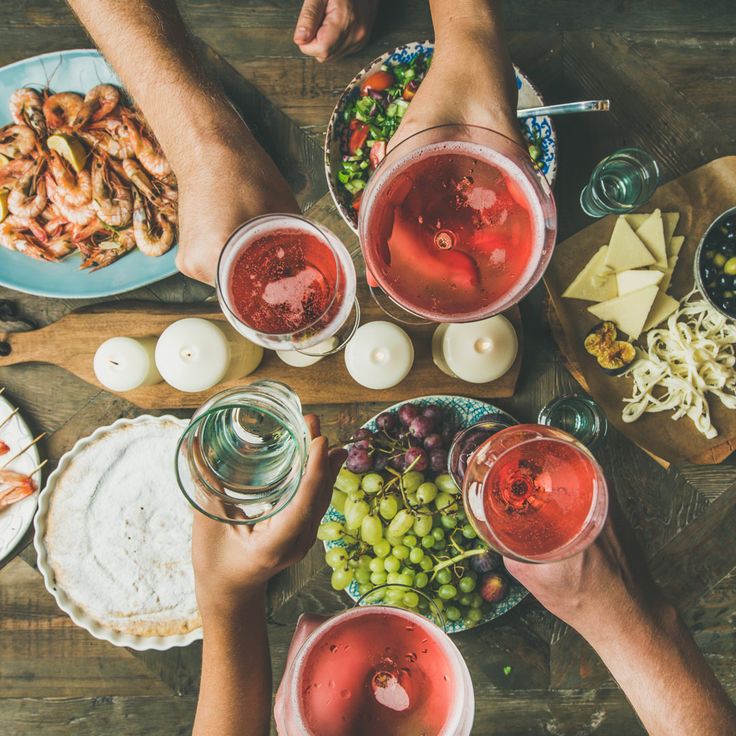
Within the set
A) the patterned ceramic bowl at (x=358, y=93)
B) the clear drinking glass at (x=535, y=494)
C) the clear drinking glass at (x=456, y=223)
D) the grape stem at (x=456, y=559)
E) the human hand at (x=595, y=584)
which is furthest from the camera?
the patterned ceramic bowl at (x=358, y=93)

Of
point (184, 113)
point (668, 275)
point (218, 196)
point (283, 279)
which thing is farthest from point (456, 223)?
point (668, 275)

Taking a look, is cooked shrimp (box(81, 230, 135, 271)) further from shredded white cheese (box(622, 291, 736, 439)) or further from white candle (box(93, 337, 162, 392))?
shredded white cheese (box(622, 291, 736, 439))

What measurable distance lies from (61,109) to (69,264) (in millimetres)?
324

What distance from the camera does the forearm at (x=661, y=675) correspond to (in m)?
0.93

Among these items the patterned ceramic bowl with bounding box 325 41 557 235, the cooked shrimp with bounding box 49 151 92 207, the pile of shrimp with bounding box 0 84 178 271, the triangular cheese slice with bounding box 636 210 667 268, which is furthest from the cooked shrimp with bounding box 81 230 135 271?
the triangular cheese slice with bounding box 636 210 667 268

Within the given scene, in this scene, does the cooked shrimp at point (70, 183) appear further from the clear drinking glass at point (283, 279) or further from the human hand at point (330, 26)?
the clear drinking glass at point (283, 279)

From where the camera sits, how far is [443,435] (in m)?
1.13

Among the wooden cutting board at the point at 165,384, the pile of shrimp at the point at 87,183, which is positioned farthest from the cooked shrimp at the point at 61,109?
the wooden cutting board at the point at 165,384

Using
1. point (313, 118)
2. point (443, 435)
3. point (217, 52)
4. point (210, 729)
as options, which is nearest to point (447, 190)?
point (443, 435)

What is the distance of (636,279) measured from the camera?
1.19 metres

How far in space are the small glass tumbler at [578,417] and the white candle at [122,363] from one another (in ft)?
2.63

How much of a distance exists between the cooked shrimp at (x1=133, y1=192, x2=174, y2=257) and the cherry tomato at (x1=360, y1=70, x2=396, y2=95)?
0.48 meters

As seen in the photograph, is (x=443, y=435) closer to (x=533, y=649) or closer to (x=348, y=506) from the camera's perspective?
(x=348, y=506)

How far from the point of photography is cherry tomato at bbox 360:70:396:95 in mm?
1163
